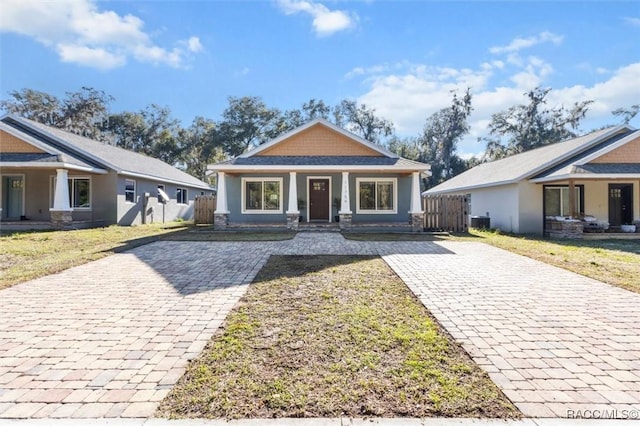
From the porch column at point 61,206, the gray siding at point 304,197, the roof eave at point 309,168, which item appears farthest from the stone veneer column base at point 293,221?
the porch column at point 61,206

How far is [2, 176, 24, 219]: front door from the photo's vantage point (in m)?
17.9

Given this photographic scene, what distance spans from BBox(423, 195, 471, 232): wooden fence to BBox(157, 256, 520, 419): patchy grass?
457 inches

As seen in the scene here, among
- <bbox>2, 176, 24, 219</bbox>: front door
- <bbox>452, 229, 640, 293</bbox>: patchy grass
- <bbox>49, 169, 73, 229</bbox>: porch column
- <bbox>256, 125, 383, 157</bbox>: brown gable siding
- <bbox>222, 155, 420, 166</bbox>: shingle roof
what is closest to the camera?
<bbox>452, 229, 640, 293</bbox>: patchy grass

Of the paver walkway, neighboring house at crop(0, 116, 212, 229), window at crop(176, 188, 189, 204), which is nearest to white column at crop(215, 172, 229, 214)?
neighboring house at crop(0, 116, 212, 229)

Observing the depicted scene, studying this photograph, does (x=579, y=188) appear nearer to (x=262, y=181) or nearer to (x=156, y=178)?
(x=262, y=181)

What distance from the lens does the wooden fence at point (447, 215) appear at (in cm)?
1612

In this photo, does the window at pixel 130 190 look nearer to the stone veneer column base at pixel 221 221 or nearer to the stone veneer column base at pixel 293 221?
the stone veneer column base at pixel 221 221

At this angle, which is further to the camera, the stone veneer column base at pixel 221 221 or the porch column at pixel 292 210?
the stone veneer column base at pixel 221 221

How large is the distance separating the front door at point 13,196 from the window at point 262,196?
12.1 meters

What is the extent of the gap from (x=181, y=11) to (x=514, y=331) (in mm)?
13495

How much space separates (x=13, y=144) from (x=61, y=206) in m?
4.19

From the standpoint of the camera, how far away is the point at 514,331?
406 cm

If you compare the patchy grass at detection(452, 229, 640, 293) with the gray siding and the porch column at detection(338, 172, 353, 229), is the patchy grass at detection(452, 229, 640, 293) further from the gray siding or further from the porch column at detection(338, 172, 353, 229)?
the porch column at detection(338, 172, 353, 229)

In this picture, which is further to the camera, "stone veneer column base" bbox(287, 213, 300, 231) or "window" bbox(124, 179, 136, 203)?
A: "window" bbox(124, 179, 136, 203)
